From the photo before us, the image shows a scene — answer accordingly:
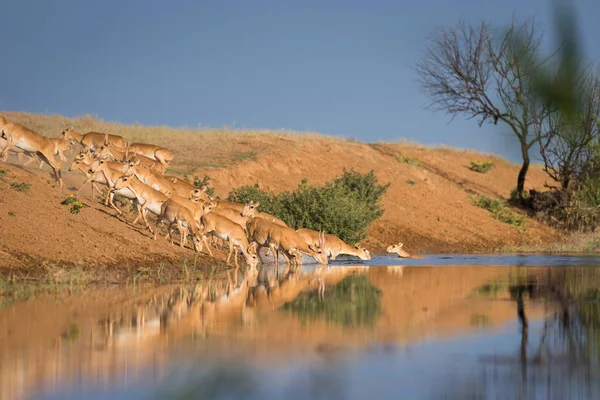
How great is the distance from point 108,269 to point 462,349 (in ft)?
32.9

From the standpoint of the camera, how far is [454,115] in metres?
51.1

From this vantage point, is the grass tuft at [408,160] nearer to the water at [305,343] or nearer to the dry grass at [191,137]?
the dry grass at [191,137]

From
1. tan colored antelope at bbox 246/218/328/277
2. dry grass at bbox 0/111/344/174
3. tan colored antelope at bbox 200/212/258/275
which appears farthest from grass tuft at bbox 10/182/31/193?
dry grass at bbox 0/111/344/174

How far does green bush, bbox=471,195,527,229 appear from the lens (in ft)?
146

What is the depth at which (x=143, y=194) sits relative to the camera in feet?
72.6

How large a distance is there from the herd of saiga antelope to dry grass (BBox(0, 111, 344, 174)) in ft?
42.9

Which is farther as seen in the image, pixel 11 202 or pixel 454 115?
pixel 454 115

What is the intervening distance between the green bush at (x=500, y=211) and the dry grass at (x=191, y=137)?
9.55m

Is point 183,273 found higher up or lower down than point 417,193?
lower down

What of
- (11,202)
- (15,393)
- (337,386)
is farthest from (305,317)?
(11,202)

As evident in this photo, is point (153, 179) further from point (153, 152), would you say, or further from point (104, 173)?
point (153, 152)

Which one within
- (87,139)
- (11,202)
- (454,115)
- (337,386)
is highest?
(454,115)

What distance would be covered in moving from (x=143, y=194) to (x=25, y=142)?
384 centimetres

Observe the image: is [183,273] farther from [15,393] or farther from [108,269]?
[15,393]
